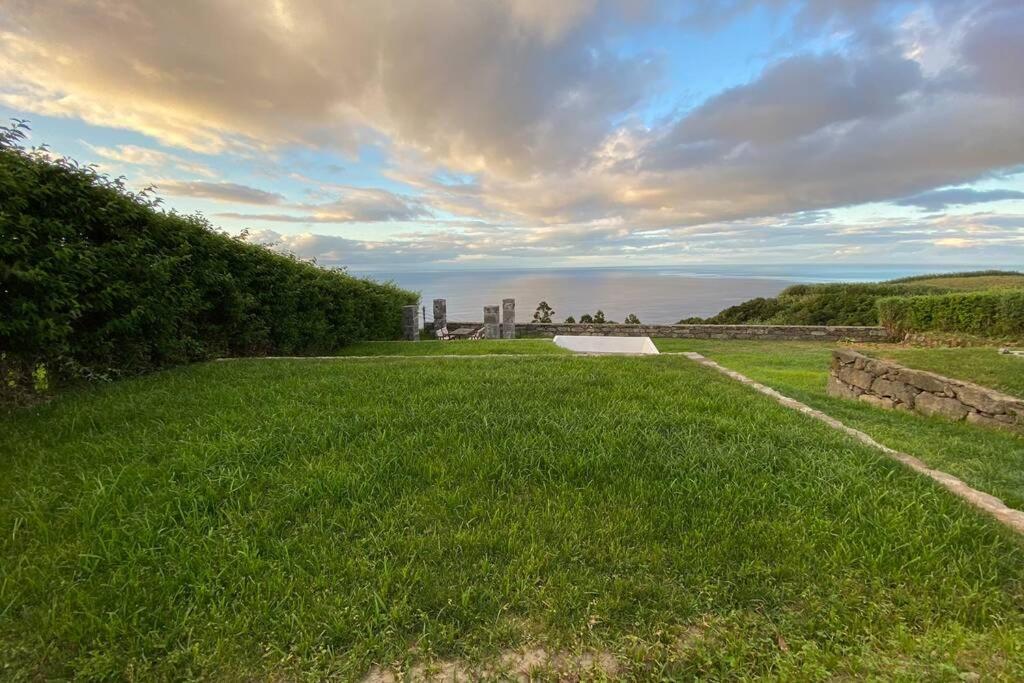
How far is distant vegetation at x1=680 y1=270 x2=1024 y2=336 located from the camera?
354 inches

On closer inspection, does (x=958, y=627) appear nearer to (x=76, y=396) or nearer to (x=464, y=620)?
(x=464, y=620)

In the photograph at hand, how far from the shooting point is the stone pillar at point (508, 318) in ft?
41.6

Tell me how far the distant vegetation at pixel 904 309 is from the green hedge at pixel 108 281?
13302mm

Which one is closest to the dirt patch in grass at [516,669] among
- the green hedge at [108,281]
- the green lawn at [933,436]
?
the green lawn at [933,436]

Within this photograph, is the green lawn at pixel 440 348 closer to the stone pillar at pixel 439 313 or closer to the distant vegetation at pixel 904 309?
the stone pillar at pixel 439 313

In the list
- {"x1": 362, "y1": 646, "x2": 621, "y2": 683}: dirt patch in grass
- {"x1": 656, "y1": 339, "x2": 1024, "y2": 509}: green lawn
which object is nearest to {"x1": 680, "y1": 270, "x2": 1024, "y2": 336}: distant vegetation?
{"x1": 656, "y1": 339, "x2": 1024, "y2": 509}: green lawn

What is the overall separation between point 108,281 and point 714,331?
13.1 metres

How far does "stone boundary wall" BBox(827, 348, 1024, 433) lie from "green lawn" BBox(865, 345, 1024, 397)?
2.65ft

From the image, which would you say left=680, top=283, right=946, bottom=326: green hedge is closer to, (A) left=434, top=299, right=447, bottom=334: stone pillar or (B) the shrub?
(B) the shrub

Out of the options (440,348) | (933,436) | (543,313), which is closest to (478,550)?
(933,436)

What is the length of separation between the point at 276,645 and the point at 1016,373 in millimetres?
7823

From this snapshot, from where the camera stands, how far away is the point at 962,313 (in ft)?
31.5

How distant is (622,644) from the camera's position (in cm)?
141

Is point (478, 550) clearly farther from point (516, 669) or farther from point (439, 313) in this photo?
point (439, 313)
